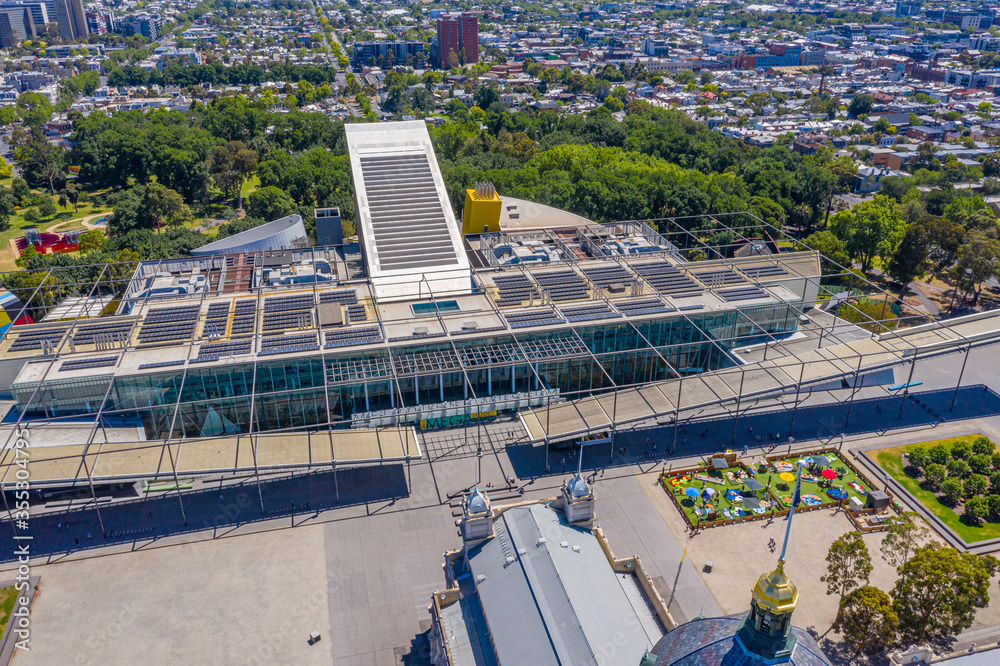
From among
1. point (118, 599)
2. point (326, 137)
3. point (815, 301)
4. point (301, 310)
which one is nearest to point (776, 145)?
point (815, 301)

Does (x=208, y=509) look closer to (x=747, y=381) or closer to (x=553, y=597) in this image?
(x=553, y=597)

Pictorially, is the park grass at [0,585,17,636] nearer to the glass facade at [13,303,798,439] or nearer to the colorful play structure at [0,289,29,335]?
the glass facade at [13,303,798,439]

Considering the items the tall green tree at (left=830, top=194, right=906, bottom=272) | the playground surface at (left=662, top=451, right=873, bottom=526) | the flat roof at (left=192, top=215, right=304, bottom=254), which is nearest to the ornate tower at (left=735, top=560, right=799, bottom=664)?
the playground surface at (left=662, top=451, right=873, bottom=526)

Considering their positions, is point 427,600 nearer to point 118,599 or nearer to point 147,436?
point 118,599

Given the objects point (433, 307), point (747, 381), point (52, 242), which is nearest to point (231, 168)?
point (52, 242)

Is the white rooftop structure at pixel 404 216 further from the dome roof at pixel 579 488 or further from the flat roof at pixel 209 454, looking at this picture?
the dome roof at pixel 579 488

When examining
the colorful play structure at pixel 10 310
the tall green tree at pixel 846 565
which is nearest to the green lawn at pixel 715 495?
the tall green tree at pixel 846 565
